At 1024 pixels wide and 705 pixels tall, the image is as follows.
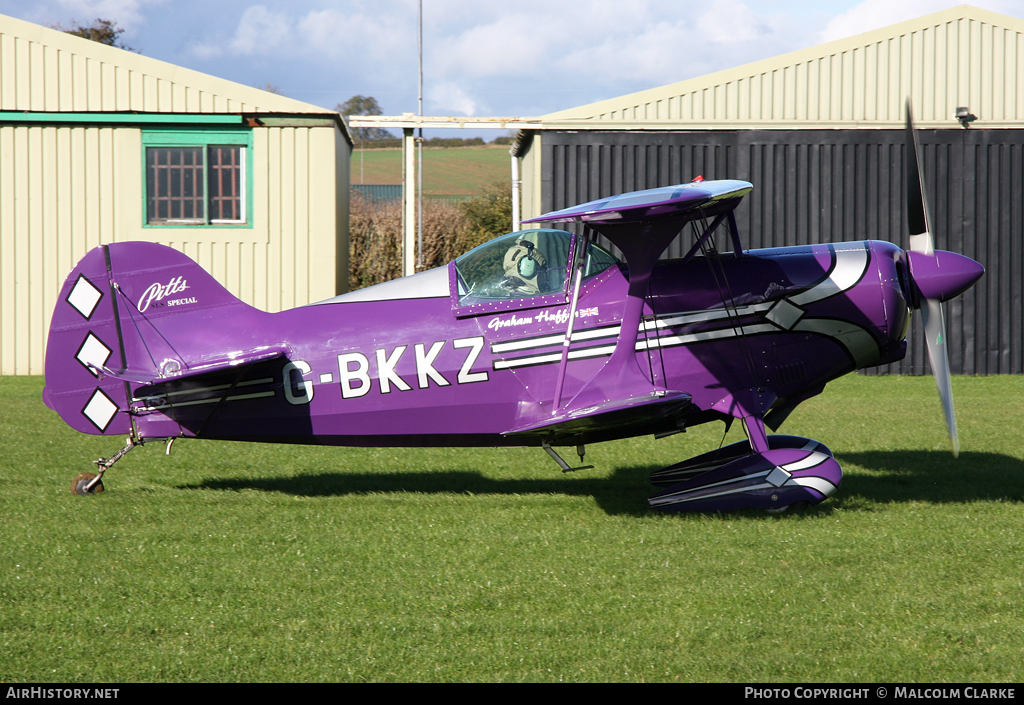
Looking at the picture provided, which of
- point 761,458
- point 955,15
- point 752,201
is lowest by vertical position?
point 761,458

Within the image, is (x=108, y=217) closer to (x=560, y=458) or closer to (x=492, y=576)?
(x=560, y=458)

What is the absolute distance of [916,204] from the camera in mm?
6719

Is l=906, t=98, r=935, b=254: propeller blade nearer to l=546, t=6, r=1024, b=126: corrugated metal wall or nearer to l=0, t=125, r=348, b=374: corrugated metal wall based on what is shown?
l=546, t=6, r=1024, b=126: corrugated metal wall

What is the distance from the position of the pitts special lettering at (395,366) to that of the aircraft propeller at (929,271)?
354 centimetres

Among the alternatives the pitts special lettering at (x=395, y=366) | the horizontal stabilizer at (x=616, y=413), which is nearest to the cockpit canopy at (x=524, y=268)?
the pitts special lettering at (x=395, y=366)

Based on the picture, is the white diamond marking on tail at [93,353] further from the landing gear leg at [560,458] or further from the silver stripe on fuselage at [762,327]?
the landing gear leg at [560,458]

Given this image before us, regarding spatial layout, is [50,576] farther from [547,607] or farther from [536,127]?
[536,127]

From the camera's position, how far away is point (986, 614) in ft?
14.1

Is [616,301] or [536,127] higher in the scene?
[536,127]

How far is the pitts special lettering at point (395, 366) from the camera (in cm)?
642

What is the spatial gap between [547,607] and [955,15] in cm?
1682

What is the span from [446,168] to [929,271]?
2679 inches
